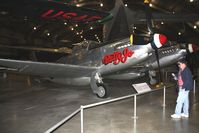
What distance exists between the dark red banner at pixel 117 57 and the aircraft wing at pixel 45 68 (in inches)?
23.6

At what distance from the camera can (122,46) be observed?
9.40 meters

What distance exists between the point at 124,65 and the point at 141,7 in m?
23.8

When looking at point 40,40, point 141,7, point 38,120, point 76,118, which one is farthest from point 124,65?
point 40,40

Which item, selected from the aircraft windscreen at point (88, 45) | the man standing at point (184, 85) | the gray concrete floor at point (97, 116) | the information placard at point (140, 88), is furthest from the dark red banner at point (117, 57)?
the man standing at point (184, 85)

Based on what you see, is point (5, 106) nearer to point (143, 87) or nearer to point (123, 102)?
point (123, 102)

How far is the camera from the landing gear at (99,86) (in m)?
9.50

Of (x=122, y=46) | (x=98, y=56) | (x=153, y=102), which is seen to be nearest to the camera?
(x=153, y=102)

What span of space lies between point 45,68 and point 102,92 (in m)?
2.32

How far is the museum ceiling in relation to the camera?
9258 millimetres

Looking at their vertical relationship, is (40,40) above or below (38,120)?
above

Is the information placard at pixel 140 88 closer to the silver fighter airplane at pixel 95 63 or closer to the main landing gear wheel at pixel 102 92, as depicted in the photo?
the silver fighter airplane at pixel 95 63

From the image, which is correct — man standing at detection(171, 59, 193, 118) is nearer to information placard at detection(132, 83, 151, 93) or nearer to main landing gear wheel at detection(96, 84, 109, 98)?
information placard at detection(132, 83, 151, 93)

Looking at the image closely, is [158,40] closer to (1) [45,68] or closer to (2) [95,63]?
(2) [95,63]

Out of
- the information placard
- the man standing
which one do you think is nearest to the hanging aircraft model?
the information placard
